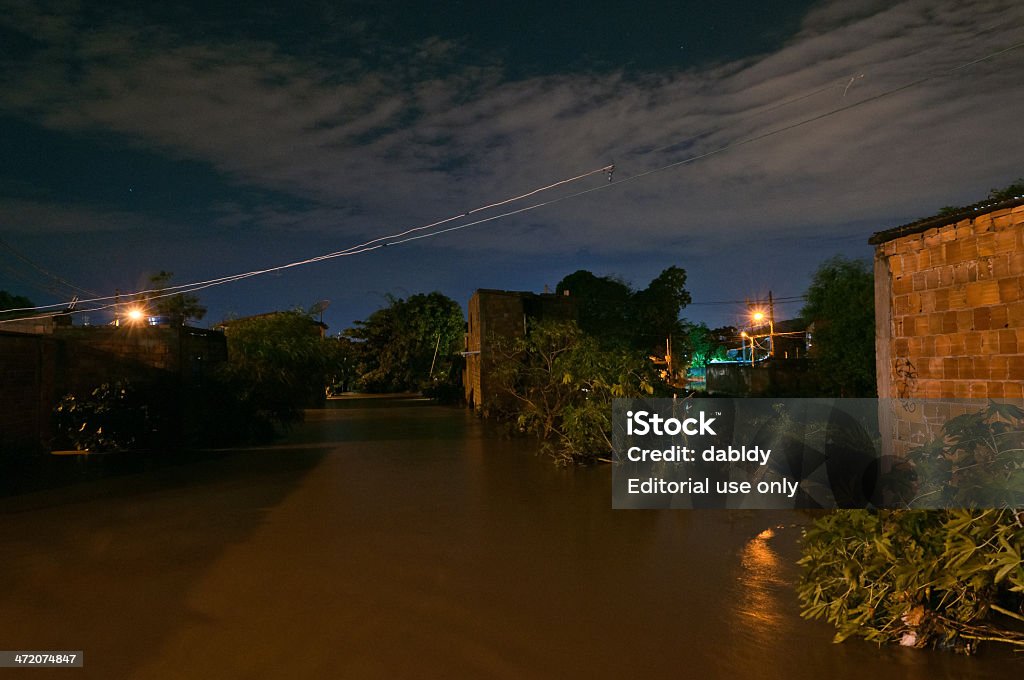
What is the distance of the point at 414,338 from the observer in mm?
33000

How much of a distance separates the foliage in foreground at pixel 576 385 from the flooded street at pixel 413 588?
1.86 metres

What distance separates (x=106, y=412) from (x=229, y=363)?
9.84 feet

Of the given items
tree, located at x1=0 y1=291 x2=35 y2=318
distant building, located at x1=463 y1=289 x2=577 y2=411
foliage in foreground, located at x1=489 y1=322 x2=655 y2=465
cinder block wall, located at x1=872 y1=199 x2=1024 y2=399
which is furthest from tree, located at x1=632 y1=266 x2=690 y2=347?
tree, located at x1=0 y1=291 x2=35 y2=318

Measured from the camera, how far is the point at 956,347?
538 centimetres

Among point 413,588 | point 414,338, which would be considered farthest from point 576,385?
point 414,338

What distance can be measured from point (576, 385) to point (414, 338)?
23.3m

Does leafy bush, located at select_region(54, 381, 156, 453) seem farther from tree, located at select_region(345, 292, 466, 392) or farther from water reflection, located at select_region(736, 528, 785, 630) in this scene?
tree, located at select_region(345, 292, 466, 392)

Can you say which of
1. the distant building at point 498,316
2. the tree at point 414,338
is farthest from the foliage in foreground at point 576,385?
the tree at point 414,338

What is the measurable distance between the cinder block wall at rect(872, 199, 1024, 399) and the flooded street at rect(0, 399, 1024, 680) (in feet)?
6.60

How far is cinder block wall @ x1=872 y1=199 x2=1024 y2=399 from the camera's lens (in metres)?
4.85

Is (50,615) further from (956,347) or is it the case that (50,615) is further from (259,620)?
(956,347)

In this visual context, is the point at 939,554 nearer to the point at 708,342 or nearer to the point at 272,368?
the point at 272,368

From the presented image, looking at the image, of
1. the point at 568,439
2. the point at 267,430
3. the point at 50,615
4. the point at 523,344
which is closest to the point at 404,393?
the point at 267,430

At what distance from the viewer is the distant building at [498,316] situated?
1947 cm
